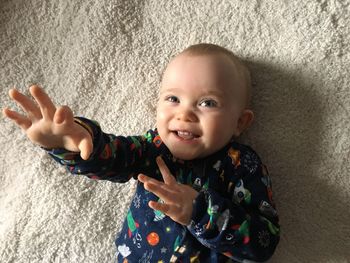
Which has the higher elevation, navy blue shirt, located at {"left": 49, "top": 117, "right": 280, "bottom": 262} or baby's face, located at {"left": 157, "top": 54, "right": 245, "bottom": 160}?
baby's face, located at {"left": 157, "top": 54, "right": 245, "bottom": 160}

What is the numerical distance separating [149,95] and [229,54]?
0.24 m

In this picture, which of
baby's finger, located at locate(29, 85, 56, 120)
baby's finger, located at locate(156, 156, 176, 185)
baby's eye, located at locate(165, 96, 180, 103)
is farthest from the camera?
baby's eye, located at locate(165, 96, 180, 103)

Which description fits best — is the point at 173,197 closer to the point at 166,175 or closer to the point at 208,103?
the point at 166,175

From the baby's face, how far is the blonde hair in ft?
0.05

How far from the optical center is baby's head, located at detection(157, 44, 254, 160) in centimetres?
90

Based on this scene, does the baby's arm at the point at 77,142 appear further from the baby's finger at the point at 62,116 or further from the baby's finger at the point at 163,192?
the baby's finger at the point at 163,192

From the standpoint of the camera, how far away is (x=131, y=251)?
951 mm

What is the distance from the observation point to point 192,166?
947mm

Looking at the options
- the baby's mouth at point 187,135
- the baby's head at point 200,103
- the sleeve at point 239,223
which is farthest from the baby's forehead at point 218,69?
the sleeve at point 239,223

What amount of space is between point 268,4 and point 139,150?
0.46 metres

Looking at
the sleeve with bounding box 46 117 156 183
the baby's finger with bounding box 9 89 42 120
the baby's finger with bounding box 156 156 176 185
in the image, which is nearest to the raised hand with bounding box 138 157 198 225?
the baby's finger with bounding box 156 156 176 185

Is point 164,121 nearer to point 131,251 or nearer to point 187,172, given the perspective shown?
point 187,172

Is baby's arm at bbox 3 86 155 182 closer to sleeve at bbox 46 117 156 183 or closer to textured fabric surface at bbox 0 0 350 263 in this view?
sleeve at bbox 46 117 156 183

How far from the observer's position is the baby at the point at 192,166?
0.81 metres
